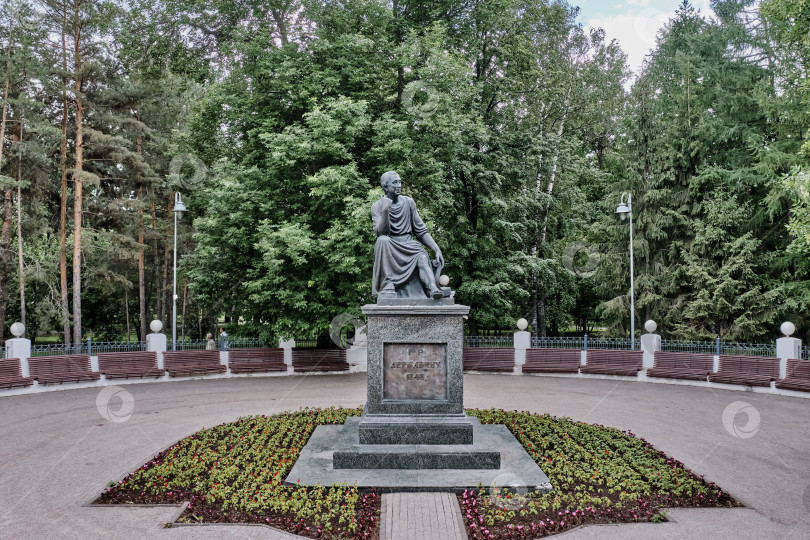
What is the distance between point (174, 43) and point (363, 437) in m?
18.2

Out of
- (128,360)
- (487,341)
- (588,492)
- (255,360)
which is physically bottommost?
(588,492)

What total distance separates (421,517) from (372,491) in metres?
0.90

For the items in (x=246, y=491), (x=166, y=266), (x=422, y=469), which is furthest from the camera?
(x=166, y=266)

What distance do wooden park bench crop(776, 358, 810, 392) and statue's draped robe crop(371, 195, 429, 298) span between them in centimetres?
1156

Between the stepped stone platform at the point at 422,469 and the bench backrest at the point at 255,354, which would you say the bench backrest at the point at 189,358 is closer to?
the bench backrest at the point at 255,354

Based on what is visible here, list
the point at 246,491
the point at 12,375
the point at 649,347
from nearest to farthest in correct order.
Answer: the point at 246,491
the point at 12,375
the point at 649,347

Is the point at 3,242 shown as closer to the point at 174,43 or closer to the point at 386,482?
the point at 174,43

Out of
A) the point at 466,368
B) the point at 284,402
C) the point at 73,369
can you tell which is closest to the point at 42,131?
the point at 73,369

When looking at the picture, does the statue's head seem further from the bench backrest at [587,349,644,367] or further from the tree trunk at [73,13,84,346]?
the tree trunk at [73,13,84,346]

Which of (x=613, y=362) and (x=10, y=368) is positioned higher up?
(x=10, y=368)

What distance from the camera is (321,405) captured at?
487 inches

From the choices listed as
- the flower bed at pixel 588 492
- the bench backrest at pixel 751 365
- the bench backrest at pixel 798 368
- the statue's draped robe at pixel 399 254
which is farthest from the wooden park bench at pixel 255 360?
the bench backrest at pixel 798 368

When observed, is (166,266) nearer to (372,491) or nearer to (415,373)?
(415,373)

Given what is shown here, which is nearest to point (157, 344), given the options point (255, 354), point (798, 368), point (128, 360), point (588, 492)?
point (128, 360)
